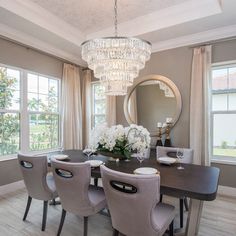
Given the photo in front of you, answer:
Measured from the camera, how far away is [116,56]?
2.30m

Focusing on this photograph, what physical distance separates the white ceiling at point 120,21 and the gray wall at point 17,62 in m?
0.17

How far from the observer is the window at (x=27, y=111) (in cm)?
348

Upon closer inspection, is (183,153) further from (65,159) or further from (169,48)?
(169,48)

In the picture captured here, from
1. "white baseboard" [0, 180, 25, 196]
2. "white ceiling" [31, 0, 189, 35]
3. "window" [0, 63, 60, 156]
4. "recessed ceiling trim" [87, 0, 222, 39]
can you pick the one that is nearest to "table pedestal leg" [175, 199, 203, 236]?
"recessed ceiling trim" [87, 0, 222, 39]

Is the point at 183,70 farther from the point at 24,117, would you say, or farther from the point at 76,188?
the point at 24,117

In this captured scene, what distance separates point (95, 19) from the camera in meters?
3.44

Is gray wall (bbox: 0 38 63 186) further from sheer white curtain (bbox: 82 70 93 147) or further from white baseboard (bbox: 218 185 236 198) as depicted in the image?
white baseboard (bbox: 218 185 236 198)

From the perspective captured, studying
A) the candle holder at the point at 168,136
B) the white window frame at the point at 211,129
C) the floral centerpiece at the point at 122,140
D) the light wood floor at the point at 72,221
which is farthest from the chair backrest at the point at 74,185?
the white window frame at the point at 211,129

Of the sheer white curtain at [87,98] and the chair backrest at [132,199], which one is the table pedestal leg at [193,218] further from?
the sheer white curtain at [87,98]

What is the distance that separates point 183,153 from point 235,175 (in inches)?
54.4

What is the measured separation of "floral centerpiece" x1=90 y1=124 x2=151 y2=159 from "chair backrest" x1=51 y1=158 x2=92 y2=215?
1.96 feet

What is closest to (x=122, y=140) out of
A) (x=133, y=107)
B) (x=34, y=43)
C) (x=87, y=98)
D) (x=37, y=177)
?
(x=37, y=177)

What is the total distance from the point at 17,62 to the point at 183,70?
3166 millimetres

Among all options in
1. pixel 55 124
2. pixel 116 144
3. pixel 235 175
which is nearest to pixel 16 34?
pixel 55 124
